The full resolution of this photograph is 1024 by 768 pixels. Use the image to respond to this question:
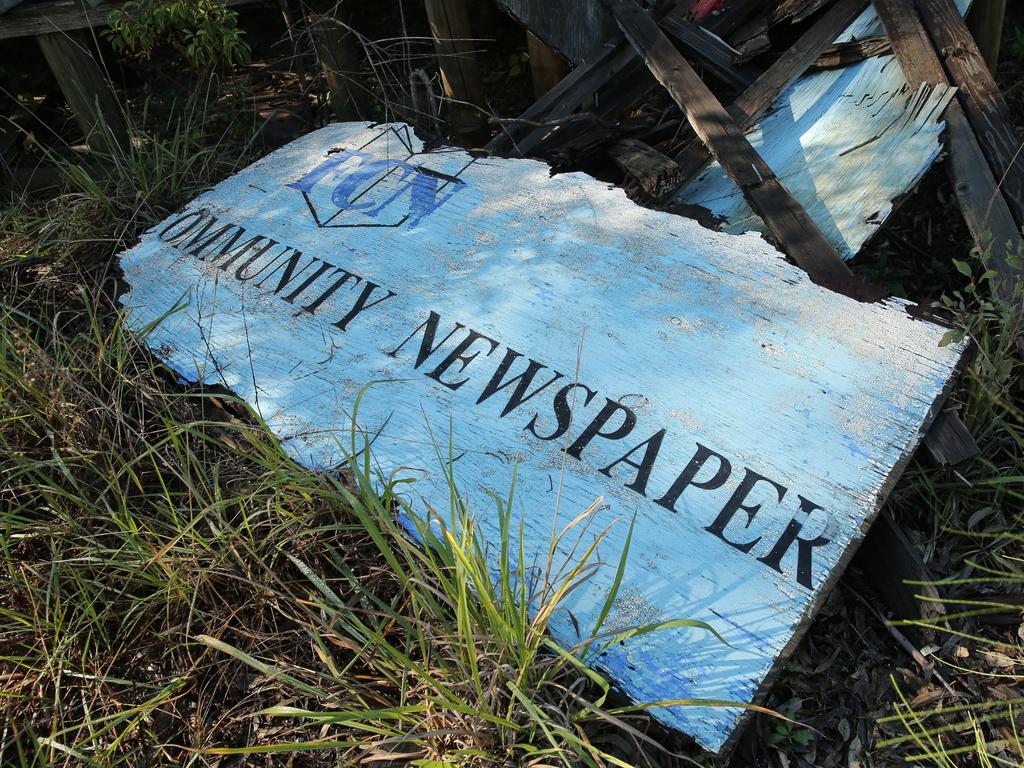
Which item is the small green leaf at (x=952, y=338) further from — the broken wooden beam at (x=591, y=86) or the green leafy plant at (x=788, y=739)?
the broken wooden beam at (x=591, y=86)

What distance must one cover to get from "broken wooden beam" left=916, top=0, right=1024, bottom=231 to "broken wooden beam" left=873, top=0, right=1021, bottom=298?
0.08ft

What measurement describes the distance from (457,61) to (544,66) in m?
0.43

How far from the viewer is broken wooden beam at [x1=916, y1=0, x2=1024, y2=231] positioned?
7.48ft

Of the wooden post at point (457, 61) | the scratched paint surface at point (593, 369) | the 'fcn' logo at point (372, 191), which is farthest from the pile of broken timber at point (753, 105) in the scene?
the wooden post at point (457, 61)

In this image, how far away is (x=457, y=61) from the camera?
3666 millimetres

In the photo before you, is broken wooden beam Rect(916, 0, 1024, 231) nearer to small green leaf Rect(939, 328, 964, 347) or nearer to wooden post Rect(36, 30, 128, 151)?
small green leaf Rect(939, 328, 964, 347)

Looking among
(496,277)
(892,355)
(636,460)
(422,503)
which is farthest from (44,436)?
(892,355)

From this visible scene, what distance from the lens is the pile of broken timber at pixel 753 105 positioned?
2270 millimetres

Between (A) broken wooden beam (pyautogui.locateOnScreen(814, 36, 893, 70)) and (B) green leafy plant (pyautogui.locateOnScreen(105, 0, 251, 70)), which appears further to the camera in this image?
(B) green leafy plant (pyautogui.locateOnScreen(105, 0, 251, 70))

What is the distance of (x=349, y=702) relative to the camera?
1.77 metres

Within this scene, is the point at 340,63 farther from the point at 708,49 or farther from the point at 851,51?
the point at 851,51

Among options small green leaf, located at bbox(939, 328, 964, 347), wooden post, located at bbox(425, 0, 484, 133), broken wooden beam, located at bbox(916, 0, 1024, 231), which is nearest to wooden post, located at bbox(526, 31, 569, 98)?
wooden post, located at bbox(425, 0, 484, 133)

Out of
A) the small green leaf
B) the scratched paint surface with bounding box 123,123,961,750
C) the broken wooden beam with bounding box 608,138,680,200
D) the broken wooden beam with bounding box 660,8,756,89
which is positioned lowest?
the scratched paint surface with bounding box 123,123,961,750

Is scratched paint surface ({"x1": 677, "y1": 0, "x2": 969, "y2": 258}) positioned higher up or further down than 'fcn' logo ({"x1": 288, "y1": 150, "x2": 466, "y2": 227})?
higher up
